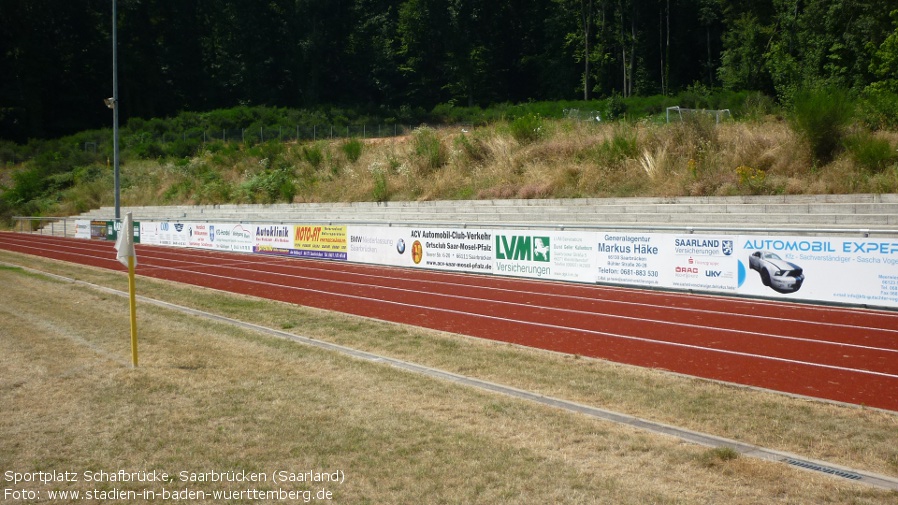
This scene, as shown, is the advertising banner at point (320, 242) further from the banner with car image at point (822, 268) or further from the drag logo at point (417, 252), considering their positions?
the banner with car image at point (822, 268)

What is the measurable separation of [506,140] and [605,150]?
6.03 m

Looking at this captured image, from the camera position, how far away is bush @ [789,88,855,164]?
71.8ft

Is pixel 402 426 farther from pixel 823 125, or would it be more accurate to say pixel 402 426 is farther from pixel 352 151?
pixel 352 151

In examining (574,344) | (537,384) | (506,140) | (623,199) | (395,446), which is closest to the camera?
(395,446)

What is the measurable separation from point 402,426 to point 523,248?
1259 cm

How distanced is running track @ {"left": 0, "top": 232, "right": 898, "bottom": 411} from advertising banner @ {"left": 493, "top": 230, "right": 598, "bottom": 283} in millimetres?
378

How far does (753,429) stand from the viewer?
713cm

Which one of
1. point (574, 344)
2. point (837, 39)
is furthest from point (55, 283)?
point (837, 39)

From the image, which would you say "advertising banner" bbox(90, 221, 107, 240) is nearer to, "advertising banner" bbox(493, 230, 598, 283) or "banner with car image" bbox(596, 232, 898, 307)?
"advertising banner" bbox(493, 230, 598, 283)

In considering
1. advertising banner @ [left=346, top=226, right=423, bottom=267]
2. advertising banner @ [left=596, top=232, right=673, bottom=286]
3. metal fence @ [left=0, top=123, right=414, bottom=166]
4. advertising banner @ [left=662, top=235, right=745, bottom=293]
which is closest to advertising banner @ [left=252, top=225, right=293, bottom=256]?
advertising banner @ [left=346, top=226, right=423, bottom=267]

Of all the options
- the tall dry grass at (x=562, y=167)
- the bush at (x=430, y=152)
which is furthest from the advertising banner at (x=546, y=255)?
the bush at (x=430, y=152)

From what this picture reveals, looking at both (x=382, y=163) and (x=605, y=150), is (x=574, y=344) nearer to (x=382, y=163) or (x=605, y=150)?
(x=605, y=150)

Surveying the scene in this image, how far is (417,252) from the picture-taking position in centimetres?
2236

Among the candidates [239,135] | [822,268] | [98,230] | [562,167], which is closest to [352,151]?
[98,230]
